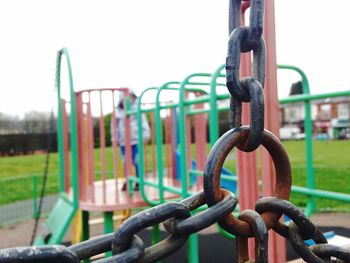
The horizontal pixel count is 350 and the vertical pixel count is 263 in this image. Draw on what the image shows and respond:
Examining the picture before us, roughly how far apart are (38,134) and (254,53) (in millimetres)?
14205

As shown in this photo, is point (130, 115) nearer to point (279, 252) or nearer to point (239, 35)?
point (279, 252)

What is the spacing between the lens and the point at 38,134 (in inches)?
540

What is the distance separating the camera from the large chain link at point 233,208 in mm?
364

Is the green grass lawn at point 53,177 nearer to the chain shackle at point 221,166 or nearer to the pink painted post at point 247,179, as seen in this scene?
the pink painted post at point 247,179

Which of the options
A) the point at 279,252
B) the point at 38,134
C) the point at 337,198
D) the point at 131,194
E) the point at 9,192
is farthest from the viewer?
the point at 38,134

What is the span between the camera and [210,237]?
476cm

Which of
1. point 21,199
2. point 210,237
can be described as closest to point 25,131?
point 21,199

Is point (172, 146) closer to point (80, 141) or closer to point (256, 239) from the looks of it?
point (80, 141)

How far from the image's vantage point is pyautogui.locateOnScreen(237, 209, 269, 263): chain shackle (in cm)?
39

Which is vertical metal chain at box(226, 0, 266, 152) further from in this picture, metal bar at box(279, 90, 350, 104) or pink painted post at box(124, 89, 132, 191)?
pink painted post at box(124, 89, 132, 191)

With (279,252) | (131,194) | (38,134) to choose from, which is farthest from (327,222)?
(38,134)

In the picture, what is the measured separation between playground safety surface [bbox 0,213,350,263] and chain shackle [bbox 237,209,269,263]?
3490mm

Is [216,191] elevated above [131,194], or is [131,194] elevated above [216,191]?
Answer: [216,191]

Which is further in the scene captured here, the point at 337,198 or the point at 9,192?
the point at 9,192
